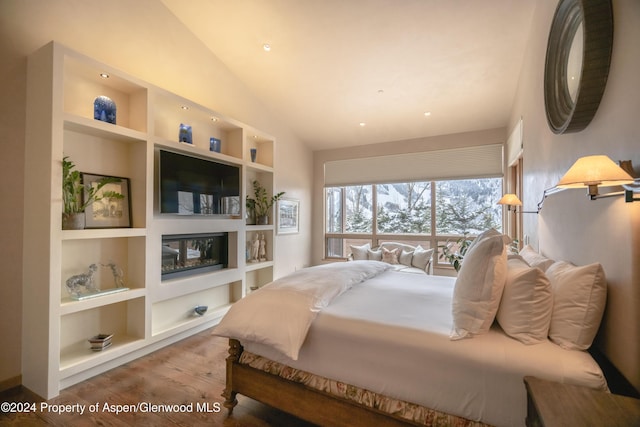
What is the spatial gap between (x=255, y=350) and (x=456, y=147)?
4743 mm

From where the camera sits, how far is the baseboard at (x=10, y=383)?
7.14 feet

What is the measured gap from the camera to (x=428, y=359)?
142 centimetres

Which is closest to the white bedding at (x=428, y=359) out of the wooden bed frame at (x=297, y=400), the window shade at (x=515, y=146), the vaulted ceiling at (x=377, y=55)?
the wooden bed frame at (x=297, y=400)

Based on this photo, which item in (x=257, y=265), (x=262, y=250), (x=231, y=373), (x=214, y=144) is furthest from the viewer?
(x=262, y=250)

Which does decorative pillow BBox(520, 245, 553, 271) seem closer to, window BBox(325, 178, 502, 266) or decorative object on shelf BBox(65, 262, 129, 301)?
window BBox(325, 178, 502, 266)

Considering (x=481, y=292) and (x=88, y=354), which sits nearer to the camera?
(x=481, y=292)

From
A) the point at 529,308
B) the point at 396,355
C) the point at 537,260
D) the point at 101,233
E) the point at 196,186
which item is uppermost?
the point at 196,186

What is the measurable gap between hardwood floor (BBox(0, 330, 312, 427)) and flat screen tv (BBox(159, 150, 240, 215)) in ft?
4.96

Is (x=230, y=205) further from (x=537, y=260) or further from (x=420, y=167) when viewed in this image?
(x=420, y=167)

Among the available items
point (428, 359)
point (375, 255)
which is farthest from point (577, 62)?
point (375, 255)

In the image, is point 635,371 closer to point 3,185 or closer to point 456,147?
point 3,185

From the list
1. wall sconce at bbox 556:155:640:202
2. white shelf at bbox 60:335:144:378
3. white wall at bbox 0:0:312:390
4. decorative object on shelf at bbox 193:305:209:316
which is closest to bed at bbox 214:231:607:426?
wall sconce at bbox 556:155:640:202

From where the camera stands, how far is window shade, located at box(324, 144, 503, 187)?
4918 mm

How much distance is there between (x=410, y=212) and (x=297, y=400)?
4414 mm
